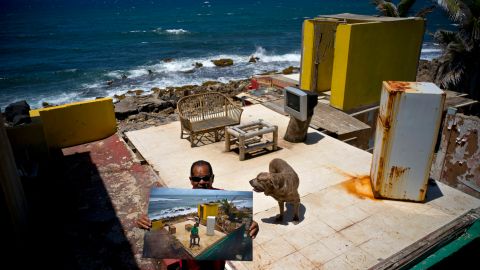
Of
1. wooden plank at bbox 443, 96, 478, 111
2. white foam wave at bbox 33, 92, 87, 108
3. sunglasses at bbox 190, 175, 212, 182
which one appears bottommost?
white foam wave at bbox 33, 92, 87, 108

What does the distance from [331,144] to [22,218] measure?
22.0 feet

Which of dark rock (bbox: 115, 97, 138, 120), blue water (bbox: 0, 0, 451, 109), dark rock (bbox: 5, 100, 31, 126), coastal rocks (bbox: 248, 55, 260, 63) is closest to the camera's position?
dark rock (bbox: 5, 100, 31, 126)

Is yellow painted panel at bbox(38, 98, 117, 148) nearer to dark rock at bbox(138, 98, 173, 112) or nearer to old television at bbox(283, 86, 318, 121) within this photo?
A: old television at bbox(283, 86, 318, 121)

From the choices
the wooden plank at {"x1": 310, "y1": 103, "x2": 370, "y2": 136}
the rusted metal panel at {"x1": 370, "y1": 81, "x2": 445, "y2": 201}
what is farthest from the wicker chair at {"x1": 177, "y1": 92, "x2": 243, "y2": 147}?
the rusted metal panel at {"x1": 370, "y1": 81, "x2": 445, "y2": 201}

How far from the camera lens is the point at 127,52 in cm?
4166

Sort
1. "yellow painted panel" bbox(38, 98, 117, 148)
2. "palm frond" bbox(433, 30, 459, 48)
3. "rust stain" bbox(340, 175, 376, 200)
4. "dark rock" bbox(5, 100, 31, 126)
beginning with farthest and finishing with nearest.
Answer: "palm frond" bbox(433, 30, 459, 48) → "yellow painted panel" bbox(38, 98, 117, 148) → "dark rock" bbox(5, 100, 31, 126) → "rust stain" bbox(340, 175, 376, 200)

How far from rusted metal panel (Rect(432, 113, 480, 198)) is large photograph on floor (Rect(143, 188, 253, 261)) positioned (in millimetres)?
5865

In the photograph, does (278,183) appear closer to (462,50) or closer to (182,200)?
(182,200)

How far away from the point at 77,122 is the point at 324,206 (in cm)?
672

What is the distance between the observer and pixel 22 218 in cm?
607

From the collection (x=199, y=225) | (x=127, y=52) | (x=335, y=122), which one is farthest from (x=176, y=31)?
(x=199, y=225)

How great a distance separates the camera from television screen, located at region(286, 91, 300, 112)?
875 cm

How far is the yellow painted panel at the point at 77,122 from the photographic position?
938 cm

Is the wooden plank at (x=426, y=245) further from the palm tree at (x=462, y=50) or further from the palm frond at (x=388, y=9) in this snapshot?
the palm frond at (x=388, y=9)
